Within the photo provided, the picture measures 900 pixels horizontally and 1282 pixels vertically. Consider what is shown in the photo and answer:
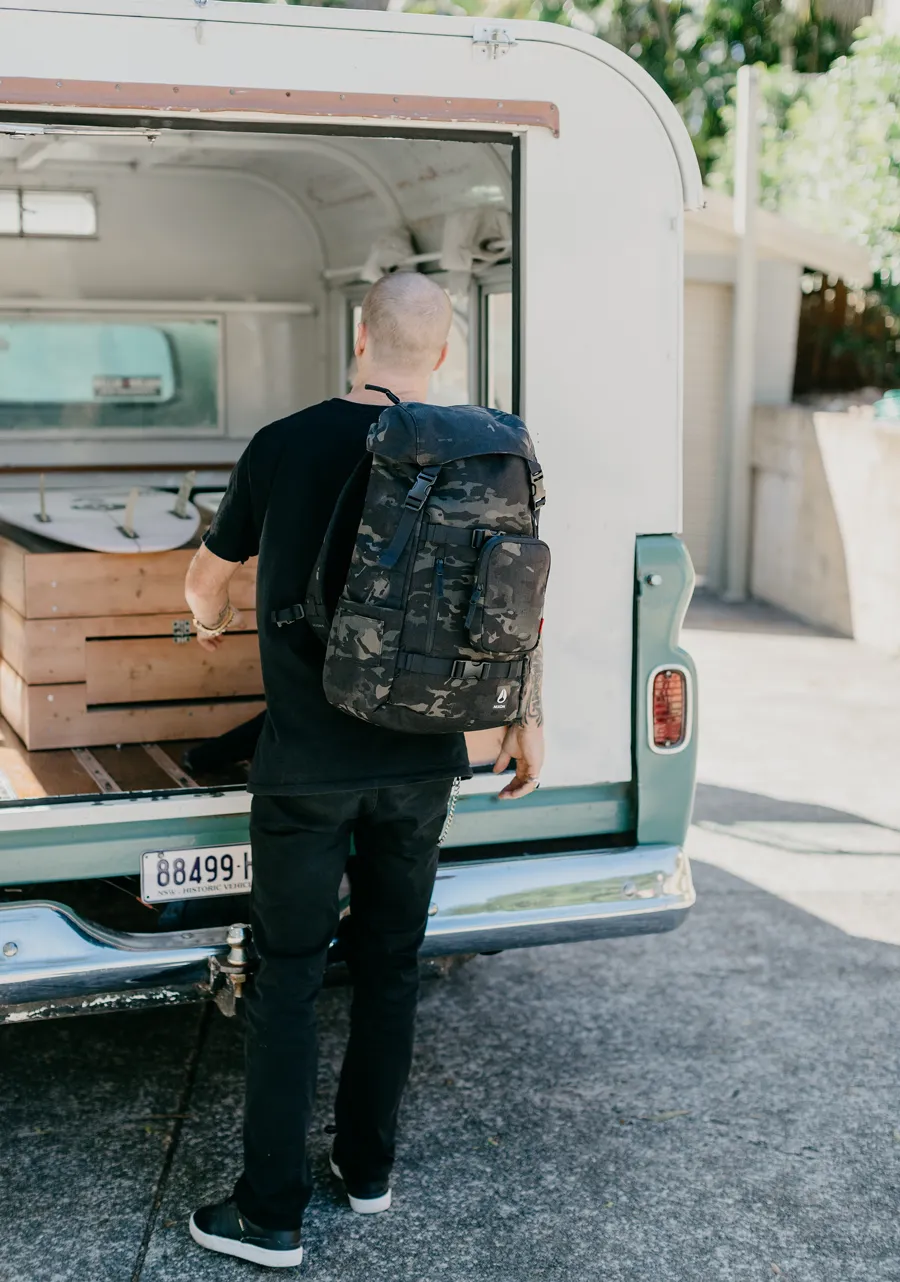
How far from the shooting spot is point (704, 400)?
1236 cm

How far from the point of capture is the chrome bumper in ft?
10.5

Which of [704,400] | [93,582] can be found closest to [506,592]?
[93,582]

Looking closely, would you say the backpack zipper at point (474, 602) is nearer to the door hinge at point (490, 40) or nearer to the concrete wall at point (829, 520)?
the door hinge at point (490, 40)

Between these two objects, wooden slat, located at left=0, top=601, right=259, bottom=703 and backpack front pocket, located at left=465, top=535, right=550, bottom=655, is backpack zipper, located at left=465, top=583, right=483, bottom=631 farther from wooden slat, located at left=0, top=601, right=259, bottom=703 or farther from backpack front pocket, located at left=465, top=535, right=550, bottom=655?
wooden slat, located at left=0, top=601, right=259, bottom=703

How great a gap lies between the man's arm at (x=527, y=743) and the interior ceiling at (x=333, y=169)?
1898mm

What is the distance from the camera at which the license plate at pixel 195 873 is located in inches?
135

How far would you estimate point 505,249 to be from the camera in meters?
4.83

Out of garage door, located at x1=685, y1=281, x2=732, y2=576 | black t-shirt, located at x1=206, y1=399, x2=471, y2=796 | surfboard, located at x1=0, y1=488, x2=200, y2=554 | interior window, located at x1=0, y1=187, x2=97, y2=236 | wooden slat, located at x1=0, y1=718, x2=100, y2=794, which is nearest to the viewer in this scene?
black t-shirt, located at x1=206, y1=399, x2=471, y2=796

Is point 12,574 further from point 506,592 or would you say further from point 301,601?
point 506,592

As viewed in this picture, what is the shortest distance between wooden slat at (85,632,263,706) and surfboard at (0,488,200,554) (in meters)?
0.28

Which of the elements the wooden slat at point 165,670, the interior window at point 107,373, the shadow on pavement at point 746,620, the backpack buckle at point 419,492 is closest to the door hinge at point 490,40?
the backpack buckle at point 419,492

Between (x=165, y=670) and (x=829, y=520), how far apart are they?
7.51m

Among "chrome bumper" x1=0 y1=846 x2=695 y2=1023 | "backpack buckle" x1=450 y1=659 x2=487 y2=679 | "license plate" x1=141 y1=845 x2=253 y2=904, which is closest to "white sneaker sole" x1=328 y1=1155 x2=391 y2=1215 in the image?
"chrome bumper" x1=0 y1=846 x2=695 y2=1023

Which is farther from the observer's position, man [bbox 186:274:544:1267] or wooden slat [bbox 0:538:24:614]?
wooden slat [bbox 0:538:24:614]
